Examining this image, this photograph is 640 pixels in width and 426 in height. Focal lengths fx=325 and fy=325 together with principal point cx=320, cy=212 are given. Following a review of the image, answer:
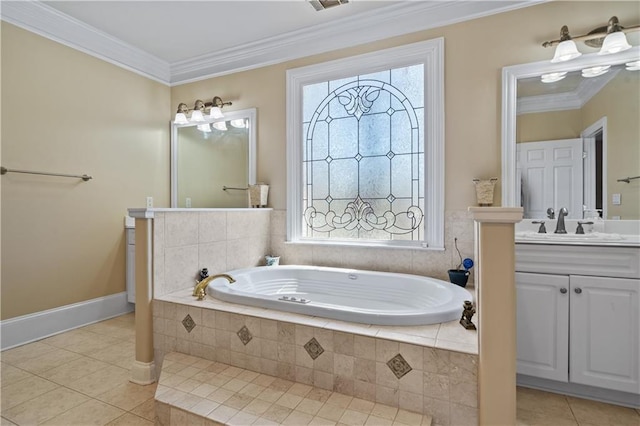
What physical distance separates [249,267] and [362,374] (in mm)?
1555

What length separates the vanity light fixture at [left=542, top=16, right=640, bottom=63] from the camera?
1889 millimetres

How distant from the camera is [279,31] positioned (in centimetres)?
280

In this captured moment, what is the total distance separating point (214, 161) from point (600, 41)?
320 cm

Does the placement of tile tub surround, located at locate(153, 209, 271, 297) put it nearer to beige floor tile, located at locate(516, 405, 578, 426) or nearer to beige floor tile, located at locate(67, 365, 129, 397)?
beige floor tile, located at locate(67, 365, 129, 397)

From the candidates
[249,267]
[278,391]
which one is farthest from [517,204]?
[249,267]

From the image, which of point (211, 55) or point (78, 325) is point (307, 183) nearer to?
point (211, 55)

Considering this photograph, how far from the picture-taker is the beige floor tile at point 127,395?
1688mm

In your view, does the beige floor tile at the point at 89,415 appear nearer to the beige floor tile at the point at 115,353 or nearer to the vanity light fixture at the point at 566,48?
the beige floor tile at the point at 115,353

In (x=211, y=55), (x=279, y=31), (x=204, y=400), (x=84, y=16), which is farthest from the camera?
(x=211, y=55)

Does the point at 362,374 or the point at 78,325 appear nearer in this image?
the point at 362,374

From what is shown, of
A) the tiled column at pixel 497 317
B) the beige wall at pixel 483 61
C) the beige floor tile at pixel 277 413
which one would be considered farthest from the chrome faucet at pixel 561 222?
the beige floor tile at pixel 277 413

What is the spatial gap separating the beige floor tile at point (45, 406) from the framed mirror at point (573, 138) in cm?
280

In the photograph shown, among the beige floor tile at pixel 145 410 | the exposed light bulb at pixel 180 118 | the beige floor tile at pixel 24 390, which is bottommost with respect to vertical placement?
the beige floor tile at pixel 145 410

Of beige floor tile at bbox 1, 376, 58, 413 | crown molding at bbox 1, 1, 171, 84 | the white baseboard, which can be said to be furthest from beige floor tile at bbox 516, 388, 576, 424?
crown molding at bbox 1, 1, 171, 84
